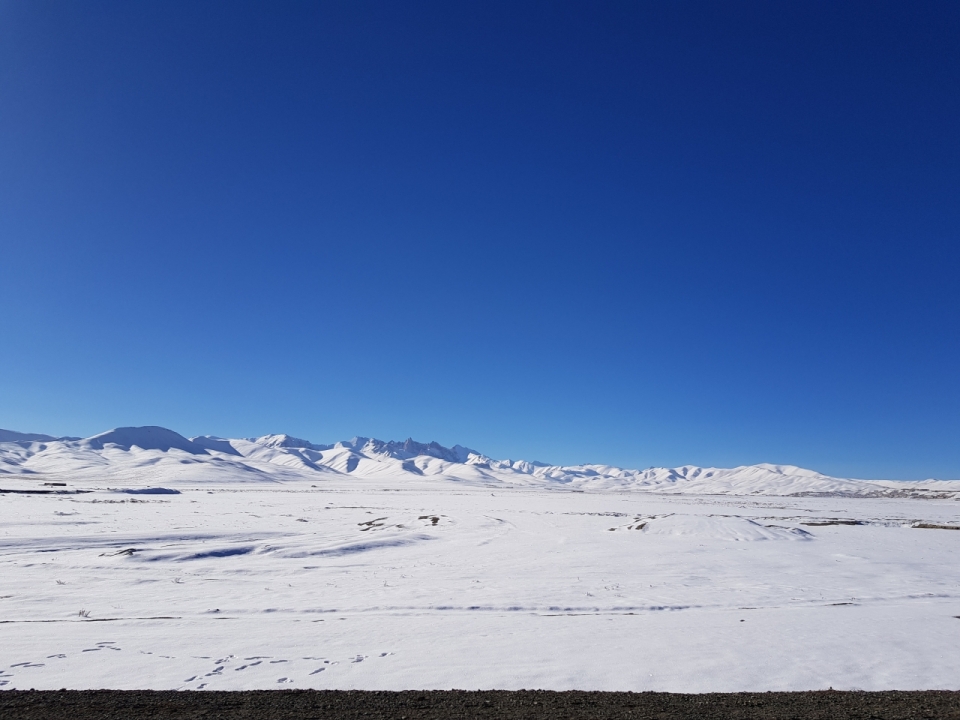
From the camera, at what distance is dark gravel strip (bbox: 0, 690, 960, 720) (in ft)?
25.5

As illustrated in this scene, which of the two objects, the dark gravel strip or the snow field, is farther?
the snow field

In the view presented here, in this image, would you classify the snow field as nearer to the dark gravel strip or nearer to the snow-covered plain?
the snow-covered plain

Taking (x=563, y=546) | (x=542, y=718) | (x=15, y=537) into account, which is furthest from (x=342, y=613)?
(x=15, y=537)

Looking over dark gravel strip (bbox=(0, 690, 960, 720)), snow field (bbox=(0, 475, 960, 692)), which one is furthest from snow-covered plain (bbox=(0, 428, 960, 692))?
dark gravel strip (bbox=(0, 690, 960, 720))

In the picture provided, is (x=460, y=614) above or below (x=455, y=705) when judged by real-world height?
below

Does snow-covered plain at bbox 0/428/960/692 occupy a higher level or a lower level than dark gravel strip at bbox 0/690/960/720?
lower

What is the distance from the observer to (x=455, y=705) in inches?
325

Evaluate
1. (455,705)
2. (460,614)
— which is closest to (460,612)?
(460,614)

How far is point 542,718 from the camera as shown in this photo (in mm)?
7734

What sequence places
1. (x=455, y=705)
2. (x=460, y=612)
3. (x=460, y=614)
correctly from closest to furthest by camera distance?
(x=455, y=705), (x=460, y=614), (x=460, y=612)

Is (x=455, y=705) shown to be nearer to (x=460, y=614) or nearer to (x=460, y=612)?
(x=460, y=614)

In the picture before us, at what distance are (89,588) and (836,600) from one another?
23.4m

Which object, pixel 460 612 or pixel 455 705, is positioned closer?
pixel 455 705

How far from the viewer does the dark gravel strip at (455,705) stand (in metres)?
7.78
